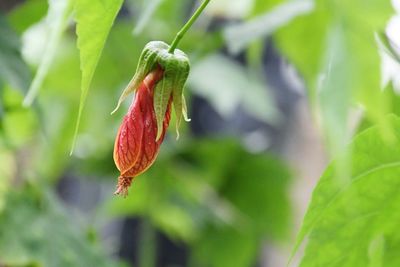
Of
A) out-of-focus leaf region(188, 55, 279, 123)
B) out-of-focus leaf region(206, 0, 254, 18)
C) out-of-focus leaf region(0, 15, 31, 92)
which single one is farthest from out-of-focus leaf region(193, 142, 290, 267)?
out-of-focus leaf region(0, 15, 31, 92)

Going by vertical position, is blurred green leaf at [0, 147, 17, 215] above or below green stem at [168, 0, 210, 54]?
below

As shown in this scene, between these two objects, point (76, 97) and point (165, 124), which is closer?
point (165, 124)

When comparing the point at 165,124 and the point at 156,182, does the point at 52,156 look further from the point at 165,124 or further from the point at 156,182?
the point at 165,124

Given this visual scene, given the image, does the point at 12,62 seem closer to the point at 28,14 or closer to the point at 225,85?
the point at 28,14

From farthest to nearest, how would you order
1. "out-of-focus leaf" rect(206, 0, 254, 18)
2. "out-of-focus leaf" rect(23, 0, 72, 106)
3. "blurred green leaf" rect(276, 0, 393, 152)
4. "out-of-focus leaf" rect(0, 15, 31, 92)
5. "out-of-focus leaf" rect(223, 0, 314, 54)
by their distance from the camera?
1. "out-of-focus leaf" rect(206, 0, 254, 18)
2. "out-of-focus leaf" rect(223, 0, 314, 54)
3. "out-of-focus leaf" rect(0, 15, 31, 92)
4. "out-of-focus leaf" rect(23, 0, 72, 106)
5. "blurred green leaf" rect(276, 0, 393, 152)

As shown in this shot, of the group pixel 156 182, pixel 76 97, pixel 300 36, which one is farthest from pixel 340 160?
pixel 156 182

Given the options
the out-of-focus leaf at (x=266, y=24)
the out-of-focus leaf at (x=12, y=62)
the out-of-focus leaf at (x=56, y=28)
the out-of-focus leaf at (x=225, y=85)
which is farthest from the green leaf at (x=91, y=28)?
the out-of-focus leaf at (x=225, y=85)

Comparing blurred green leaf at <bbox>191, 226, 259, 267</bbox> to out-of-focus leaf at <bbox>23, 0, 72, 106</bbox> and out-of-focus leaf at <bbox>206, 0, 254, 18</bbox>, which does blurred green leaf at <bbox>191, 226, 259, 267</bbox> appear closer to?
out-of-focus leaf at <bbox>206, 0, 254, 18</bbox>
